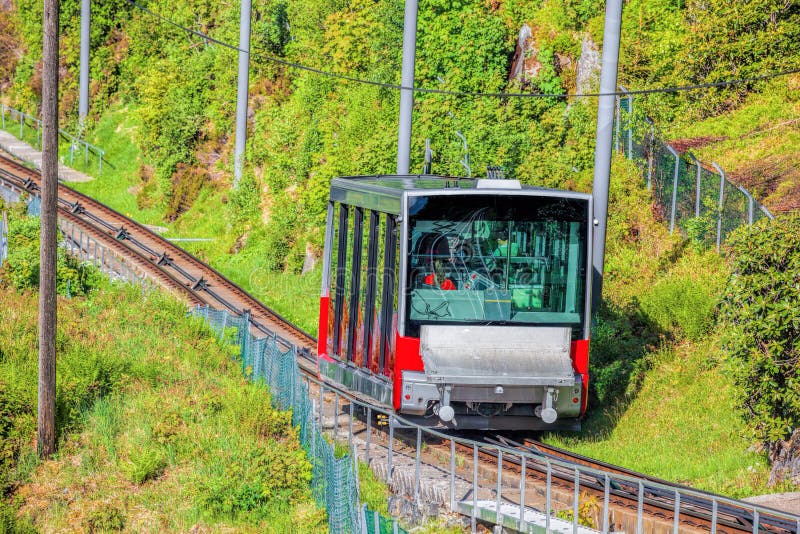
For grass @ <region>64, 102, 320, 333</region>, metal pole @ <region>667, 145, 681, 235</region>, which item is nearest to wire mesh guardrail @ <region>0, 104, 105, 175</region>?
grass @ <region>64, 102, 320, 333</region>

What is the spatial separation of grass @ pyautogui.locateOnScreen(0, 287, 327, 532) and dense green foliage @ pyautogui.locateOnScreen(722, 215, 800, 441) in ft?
19.1

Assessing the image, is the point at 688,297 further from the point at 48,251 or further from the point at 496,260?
the point at 48,251

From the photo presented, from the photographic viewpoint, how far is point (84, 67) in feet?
164

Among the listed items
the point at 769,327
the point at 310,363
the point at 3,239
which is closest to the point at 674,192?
the point at 310,363

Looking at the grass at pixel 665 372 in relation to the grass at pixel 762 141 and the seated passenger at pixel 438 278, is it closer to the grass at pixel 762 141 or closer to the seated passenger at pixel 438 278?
the grass at pixel 762 141

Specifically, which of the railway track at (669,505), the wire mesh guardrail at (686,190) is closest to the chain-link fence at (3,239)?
the wire mesh guardrail at (686,190)

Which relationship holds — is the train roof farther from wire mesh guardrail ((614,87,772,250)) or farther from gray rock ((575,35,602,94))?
gray rock ((575,35,602,94))

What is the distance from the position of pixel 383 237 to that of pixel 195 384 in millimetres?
6380

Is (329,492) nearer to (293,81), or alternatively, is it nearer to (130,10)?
(293,81)

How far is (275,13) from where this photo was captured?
147 feet

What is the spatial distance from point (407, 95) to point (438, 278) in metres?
7.66

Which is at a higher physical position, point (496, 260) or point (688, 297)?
point (496, 260)

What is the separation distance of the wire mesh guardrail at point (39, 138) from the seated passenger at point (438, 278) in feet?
114

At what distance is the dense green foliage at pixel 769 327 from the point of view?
1453cm
